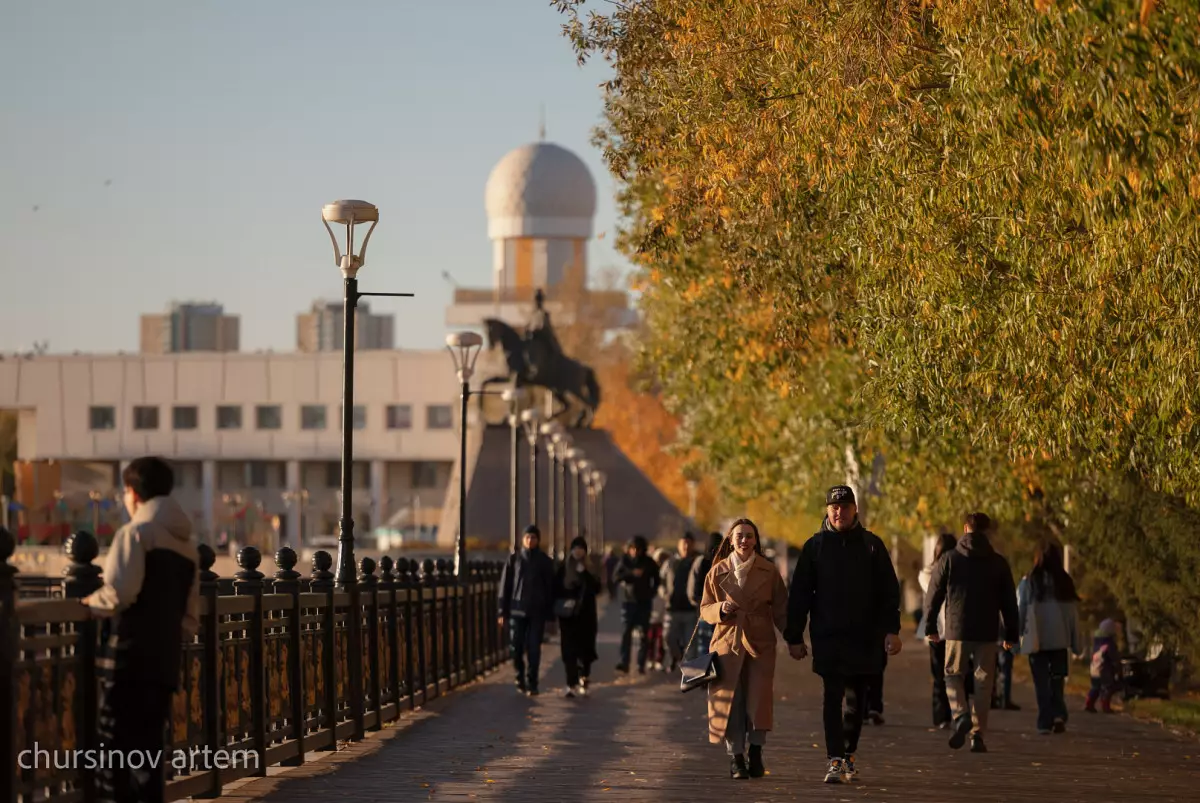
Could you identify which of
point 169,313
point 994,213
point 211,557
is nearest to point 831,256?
point 994,213

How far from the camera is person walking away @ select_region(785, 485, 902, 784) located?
512 inches

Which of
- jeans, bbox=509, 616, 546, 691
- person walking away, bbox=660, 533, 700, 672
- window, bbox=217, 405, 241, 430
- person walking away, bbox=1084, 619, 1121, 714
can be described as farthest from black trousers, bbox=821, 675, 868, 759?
window, bbox=217, 405, 241, 430

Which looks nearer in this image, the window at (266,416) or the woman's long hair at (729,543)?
the woman's long hair at (729,543)

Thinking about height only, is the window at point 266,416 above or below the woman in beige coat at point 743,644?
above

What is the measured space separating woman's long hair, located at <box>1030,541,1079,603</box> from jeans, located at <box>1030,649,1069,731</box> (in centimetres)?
60

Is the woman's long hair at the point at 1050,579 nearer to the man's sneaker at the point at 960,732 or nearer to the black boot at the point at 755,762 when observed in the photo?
the man's sneaker at the point at 960,732

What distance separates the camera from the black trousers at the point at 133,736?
9.10 m

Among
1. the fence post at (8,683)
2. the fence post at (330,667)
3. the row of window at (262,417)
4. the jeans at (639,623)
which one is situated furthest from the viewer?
the row of window at (262,417)

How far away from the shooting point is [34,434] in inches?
5236

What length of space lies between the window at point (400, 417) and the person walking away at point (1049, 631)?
113654 mm

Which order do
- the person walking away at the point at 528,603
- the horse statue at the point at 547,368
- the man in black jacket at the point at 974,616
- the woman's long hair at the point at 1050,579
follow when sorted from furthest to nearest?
the horse statue at the point at 547,368 < the person walking away at the point at 528,603 < the woman's long hair at the point at 1050,579 < the man in black jacket at the point at 974,616

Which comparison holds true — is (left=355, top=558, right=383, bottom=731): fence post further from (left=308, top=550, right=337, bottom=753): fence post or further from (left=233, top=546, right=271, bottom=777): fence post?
(left=233, top=546, right=271, bottom=777): fence post

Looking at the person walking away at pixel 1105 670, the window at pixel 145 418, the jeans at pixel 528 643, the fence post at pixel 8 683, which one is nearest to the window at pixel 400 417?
the window at pixel 145 418

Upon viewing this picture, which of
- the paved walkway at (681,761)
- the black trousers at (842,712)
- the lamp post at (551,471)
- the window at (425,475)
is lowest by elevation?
the paved walkway at (681,761)
